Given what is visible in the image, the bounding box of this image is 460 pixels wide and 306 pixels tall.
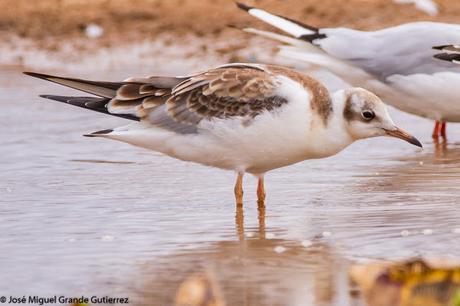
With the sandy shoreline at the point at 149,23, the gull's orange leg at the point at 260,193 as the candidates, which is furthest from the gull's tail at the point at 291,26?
the sandy shoreline at the point at 149,23

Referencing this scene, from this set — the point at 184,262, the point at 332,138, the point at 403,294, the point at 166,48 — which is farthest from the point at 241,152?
the point at 166,48

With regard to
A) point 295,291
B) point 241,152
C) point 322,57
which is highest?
point 322,57

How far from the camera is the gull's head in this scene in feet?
25.0

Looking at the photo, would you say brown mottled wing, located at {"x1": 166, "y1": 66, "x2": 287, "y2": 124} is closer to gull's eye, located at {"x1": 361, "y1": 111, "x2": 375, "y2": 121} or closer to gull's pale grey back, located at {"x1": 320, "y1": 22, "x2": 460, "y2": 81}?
gull's eye, located at {"x1": 361, "y1": 111, "x2": 375, "y2": 121}

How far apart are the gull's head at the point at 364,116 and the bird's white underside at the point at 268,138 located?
4 cm

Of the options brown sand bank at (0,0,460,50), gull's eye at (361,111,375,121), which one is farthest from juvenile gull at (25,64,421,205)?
brown sand bank at (0,0,460,50)

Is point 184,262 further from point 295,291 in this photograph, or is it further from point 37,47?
point 37,47

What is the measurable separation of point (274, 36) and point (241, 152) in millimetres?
3555

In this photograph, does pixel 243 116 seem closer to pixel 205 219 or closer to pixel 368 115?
pixel 205 219

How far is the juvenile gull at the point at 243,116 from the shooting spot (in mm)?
7492

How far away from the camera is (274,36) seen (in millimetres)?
11008

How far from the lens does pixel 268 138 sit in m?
7.48

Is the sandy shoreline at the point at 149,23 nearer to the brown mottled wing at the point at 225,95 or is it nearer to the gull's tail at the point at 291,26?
the gull's tail at the point at 291,26

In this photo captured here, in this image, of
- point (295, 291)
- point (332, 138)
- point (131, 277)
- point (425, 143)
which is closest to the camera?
point (295, 291)
